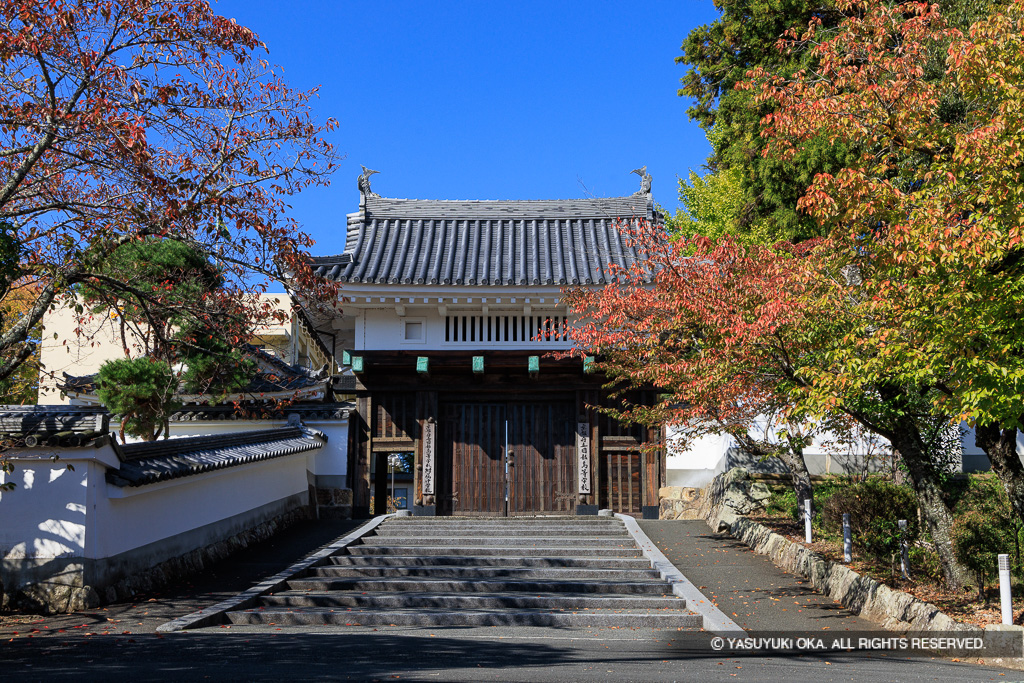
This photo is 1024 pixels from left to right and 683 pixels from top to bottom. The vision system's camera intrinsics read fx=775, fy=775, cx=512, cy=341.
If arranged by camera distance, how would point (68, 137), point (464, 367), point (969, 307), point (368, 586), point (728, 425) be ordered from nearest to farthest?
point (969, 307) → point (68, 137) → point (368, 586) → point (728, 425) → point (464, 367)

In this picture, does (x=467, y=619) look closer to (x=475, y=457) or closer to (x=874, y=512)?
(x=874, y=512)

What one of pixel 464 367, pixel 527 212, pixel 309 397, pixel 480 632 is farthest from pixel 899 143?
pixel 309 397

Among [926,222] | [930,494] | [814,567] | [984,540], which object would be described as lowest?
[814,567]

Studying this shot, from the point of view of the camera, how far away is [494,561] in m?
11.6

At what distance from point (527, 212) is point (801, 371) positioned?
12753 mm

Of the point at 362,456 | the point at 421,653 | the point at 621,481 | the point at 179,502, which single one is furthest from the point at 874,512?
the point at 362,456

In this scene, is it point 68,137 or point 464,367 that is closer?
point 68,137

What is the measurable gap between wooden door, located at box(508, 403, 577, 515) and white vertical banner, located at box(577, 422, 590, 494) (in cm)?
21

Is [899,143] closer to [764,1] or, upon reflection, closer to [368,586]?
[764,1]

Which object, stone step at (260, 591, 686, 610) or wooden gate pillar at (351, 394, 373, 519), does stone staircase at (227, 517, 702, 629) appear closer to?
stone step at (260, 591, 686, 610)

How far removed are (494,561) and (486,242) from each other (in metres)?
8.69

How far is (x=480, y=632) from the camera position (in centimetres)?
827

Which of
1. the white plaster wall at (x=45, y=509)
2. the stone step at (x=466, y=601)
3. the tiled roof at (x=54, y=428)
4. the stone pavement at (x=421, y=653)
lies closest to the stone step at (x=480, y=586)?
the stone step at (x=466, y=601)

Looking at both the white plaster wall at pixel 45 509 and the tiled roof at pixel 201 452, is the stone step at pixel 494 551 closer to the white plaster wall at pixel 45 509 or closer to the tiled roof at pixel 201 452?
the tiled roof at pixel 201 452
